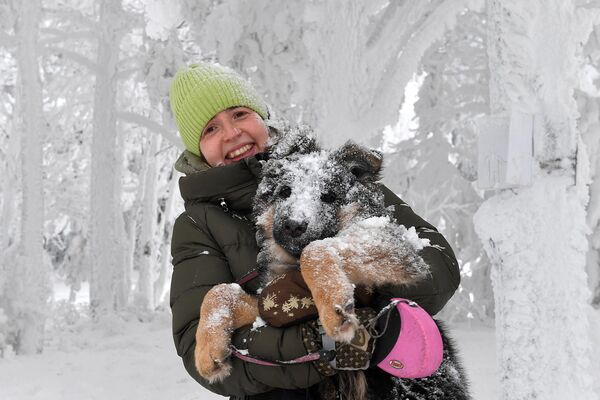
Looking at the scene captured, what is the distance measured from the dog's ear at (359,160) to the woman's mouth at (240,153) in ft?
1.43

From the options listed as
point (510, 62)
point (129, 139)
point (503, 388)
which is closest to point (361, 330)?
point (503, 388)

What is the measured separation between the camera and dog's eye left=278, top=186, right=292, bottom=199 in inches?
69.1

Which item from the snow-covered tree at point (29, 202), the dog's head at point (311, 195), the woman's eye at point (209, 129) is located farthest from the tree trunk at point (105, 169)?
the dog's head at point (311, 195)

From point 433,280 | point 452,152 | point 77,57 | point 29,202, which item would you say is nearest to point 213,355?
point 433,280

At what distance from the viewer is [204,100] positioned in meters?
2.26

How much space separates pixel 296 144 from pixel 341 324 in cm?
67

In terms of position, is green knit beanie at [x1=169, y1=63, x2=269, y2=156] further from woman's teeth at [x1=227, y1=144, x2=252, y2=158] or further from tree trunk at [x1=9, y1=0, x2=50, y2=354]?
tree trunk at [x1=9, y1=0, x2=50, y2=354]

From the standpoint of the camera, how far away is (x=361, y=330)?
145cm

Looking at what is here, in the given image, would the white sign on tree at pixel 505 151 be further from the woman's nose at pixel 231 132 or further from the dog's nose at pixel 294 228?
the dog's nose at pixel 294 228

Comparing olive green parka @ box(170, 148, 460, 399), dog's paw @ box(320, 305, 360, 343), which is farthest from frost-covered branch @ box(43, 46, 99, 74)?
dog's paw @ box(320, 305, 360, 343)

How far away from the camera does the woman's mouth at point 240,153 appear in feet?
7.02

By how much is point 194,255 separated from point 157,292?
23876 mm

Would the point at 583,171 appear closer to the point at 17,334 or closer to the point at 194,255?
the point at 194,255

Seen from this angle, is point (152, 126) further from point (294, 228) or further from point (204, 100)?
point (294, 228)
